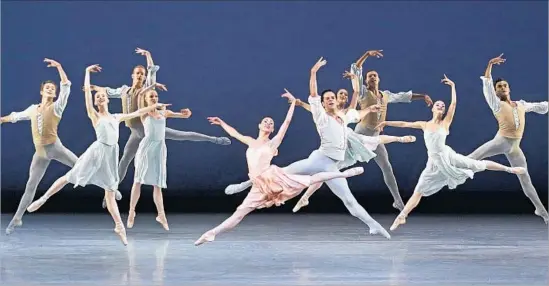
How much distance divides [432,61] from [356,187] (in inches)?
66.0

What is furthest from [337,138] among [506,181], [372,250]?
[506,181]

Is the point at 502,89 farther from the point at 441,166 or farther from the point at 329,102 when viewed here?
the point at 329,102

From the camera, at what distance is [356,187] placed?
1148 centimetres

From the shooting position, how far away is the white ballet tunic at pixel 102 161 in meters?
7.80

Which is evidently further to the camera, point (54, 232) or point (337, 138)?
point (54, 232)

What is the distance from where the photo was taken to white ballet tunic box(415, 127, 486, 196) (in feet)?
28.4

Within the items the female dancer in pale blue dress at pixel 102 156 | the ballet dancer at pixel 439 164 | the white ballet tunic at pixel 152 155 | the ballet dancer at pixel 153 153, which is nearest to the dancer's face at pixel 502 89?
the ballet dancer at pixel 439 164

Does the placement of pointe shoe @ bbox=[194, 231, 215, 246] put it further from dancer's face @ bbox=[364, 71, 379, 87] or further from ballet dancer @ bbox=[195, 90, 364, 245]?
dancer's face @ bbox=[364, 71, 379, 87]

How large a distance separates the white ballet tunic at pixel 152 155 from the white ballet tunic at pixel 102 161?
0.80 m

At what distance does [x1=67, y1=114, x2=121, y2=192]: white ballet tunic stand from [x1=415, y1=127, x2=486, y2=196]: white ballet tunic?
2.66 m

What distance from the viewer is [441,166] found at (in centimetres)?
866

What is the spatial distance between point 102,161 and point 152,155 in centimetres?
94

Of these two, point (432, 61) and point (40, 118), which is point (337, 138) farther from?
point (432, 61)

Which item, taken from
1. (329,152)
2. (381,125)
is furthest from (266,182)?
(381,125)
